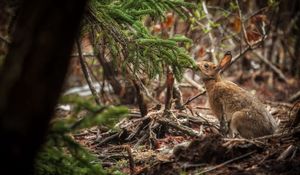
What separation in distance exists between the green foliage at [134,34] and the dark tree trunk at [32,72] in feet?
9.04

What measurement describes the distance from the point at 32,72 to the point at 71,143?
1.16 metres

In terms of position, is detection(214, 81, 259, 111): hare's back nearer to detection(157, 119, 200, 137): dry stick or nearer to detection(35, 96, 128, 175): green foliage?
detection(157, 119, 200, 137): dry stick

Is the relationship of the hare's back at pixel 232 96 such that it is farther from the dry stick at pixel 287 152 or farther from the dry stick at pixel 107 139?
the dry stick at pixel 107 139

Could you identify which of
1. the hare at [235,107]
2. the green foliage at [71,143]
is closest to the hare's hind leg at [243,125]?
the hare at [235,107]

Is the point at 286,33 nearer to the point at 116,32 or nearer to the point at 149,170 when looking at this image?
the point at 116,32

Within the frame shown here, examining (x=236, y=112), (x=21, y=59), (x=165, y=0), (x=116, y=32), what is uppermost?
(x=165, y=0)

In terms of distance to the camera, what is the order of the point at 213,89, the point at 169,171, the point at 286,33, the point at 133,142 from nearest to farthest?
the point at 169,171 < the point at 133,142 < the point at 213,89 < the point at 286,33

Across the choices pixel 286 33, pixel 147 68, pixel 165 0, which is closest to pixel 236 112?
pixel 147 68

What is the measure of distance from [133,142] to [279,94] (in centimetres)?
606

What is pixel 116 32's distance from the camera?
19.7 ft

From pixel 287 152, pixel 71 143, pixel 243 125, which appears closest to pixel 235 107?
pixel 243 125

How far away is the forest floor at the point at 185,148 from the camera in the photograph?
4.86 m

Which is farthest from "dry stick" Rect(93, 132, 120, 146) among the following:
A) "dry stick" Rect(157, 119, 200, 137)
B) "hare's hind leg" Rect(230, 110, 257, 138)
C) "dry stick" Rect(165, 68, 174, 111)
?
"hare's hind leg" Rect(230, 110, 257, 138)

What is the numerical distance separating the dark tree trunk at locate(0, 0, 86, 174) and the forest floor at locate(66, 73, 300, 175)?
2.13m
